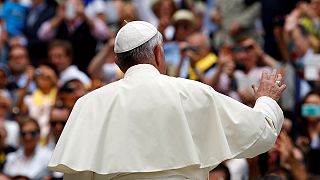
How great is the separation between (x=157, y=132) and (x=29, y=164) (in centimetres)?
502

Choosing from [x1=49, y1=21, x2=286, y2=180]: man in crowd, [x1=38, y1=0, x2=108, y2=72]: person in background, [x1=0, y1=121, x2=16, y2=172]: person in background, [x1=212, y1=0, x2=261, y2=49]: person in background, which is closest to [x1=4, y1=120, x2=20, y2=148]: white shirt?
[x1=0, y1=121, x2=16, y2=172]: person in background

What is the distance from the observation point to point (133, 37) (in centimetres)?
577

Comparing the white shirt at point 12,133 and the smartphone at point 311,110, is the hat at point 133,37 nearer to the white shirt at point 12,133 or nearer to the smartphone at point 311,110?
the smartphone at point 311,110

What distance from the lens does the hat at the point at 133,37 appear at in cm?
577

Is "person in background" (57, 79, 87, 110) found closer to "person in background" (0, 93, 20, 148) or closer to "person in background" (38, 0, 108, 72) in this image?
"person in background" (0, 93, 20, 148)

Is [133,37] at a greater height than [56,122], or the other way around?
[133,37]

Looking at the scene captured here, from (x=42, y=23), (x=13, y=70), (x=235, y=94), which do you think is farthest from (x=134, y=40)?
(x=42, y=23)

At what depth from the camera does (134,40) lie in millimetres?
5766

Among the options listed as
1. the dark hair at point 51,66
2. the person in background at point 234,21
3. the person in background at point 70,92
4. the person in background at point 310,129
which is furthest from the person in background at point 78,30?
the person in background at point 310,129

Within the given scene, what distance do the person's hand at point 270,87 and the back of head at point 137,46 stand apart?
67 centimetres

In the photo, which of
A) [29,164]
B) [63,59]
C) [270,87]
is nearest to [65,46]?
[63,59]

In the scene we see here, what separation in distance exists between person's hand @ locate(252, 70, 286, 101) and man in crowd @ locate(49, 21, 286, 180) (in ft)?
0.31

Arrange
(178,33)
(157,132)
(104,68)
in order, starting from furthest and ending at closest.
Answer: (178,33) → (104,68) → (157,132)

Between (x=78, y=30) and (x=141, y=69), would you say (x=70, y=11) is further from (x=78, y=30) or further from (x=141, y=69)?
(x=141, y=69)
